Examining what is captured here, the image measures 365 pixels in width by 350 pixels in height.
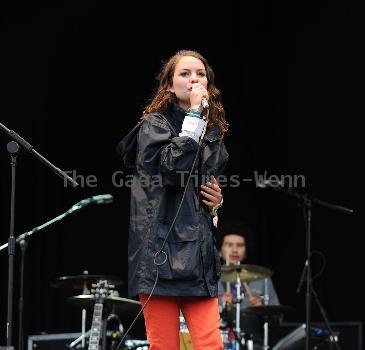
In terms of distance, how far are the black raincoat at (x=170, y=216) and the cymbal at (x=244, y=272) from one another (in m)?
3.41

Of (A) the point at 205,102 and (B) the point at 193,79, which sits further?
(B) the point at 193,79

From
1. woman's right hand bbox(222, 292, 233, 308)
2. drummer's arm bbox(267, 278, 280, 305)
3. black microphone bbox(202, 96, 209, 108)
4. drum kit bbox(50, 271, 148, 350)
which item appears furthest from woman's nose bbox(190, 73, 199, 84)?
drummer's arm bbox(267, 278, 280, 305)

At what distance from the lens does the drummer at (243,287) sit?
7457mm

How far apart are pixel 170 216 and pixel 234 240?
4.36 meters

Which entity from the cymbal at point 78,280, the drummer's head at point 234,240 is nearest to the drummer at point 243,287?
the drummer's head at point 234,240

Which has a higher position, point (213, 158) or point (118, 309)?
point (213, 158)

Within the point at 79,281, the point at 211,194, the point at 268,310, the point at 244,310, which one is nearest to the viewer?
the point at 211,194

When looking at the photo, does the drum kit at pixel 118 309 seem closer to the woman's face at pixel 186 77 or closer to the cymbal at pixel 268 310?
the cymbal at pixel 268 310

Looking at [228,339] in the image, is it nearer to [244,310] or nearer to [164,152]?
[244,310]

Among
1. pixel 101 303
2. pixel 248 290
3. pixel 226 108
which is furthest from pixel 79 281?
pixel 226 108

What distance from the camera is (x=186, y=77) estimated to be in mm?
3760

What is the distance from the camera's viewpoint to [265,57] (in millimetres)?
7859

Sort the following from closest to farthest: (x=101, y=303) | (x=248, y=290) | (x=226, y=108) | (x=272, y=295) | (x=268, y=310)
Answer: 1. (x=101, y=303)
2. (x=268, y=310)
3. (x=248, y=290)
4. (x=272, y=295)
5. (x=226, y=108)

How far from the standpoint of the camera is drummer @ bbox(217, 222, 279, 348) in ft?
24.5
